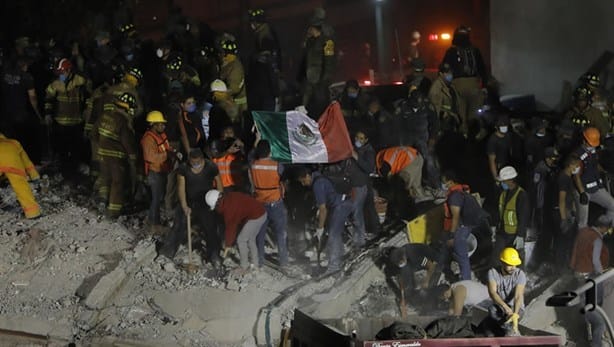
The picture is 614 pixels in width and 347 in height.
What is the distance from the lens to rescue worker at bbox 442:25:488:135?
1759 cm

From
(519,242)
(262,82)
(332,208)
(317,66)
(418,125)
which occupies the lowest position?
(519,242)

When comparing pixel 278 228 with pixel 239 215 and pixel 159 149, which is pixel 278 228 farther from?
pixel 159 149

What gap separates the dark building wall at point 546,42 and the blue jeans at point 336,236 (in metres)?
7.16

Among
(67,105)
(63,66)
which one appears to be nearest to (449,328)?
(67,105)

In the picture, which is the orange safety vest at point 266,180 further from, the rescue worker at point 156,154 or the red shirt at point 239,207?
the rescue worker at point 156,154

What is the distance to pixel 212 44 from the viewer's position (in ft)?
60.6

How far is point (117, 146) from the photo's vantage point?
15352mm

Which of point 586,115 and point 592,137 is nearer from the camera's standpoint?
point 592,137

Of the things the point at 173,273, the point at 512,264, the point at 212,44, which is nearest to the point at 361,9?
the point at 212,44

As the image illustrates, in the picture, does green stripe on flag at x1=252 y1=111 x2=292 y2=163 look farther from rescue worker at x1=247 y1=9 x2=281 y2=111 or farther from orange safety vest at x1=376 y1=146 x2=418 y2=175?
rescue worker at x1=247 y1=9 x2=281 y2=111

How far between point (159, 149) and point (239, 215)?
1903 millimetres

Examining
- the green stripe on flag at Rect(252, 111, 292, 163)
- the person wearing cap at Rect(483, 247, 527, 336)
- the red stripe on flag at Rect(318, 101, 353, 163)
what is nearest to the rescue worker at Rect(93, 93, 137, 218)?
the green stripe on flag at Rect(252, 111, 292, 163)

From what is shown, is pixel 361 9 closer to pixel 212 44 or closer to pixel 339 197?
pixel 212 44

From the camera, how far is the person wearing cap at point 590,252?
43.8 ft
